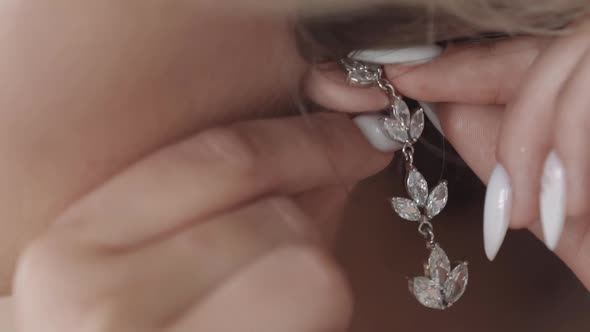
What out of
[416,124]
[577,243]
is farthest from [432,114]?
[577,243]

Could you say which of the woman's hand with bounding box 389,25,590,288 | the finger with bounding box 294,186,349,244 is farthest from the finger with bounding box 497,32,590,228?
the finger with bounding box 294,186,349,244

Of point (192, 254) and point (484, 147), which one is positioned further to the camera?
point (484, 147)

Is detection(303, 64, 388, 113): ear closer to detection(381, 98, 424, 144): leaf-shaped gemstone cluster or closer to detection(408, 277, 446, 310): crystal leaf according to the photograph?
detection(381, 98, 424, 144): leaf-shaped gemstone cluster

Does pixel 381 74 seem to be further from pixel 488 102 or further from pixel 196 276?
pixel 196 276

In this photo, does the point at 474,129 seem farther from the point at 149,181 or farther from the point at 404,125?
the point at 149,181

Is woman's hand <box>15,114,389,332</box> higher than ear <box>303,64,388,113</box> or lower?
lower

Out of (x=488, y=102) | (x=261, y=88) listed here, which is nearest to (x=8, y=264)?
(x=261, y=88)

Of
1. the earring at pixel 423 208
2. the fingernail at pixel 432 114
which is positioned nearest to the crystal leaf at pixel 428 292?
the earring at pixel 423 208
